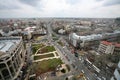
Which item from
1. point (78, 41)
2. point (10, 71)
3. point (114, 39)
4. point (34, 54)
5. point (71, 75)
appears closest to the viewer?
point (10, 71)

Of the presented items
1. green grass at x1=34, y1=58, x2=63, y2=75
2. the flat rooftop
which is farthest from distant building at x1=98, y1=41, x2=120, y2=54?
the flat rooftop

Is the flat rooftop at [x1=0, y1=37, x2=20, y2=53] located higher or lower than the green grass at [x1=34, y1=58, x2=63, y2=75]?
higher

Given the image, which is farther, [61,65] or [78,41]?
[78,41]

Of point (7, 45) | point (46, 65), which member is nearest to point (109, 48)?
point (46, 65)

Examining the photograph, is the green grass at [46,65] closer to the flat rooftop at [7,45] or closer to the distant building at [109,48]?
the flat rooftop at [7,45]

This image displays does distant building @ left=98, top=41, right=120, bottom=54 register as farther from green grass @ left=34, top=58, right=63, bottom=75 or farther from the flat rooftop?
the flat rooftop

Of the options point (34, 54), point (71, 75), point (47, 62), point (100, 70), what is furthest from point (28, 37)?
point (100, 70)

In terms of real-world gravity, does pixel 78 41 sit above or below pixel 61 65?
above

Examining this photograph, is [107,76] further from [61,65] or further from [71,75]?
[61,65]

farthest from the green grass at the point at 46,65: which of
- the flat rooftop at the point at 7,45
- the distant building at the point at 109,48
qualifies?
the distant building at the point at 109,48
